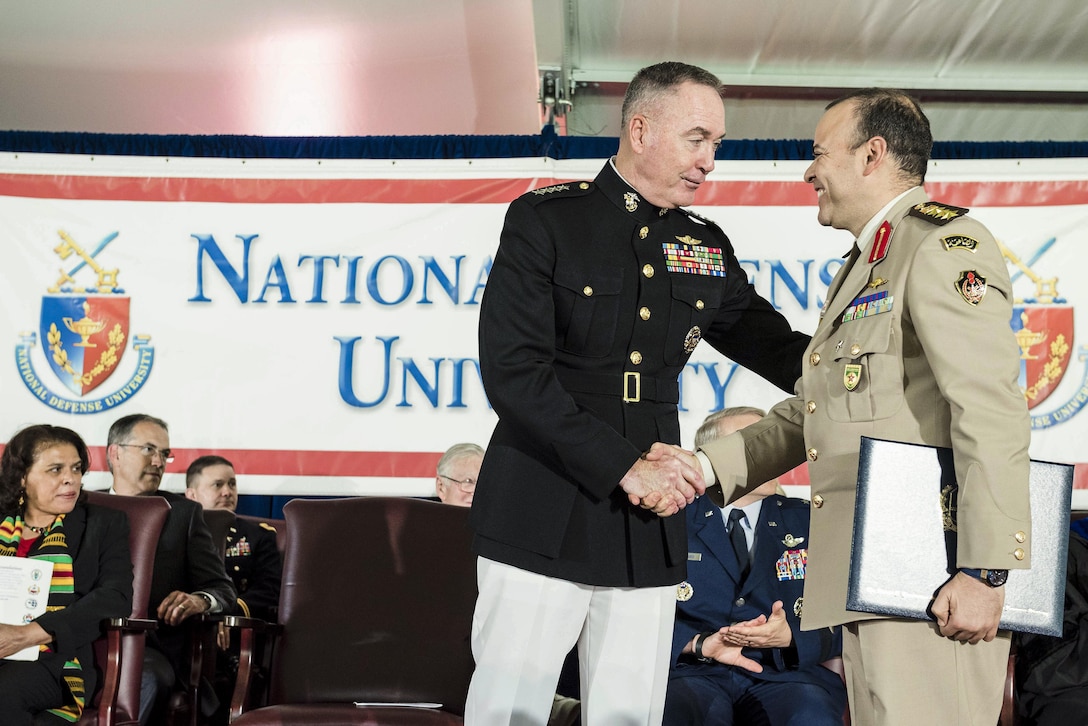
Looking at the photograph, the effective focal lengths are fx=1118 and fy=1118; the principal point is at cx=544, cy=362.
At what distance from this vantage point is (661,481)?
80.2 inches

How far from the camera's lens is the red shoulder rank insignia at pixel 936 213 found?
1.82 metres

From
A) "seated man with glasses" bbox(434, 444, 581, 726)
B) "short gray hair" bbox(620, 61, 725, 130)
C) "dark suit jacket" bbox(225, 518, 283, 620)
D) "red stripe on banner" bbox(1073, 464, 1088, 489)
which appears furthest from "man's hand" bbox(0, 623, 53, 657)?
"red stripe on banner" bbox(1073, 464, 1088, 489)

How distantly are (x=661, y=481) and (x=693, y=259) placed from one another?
497 millimetres

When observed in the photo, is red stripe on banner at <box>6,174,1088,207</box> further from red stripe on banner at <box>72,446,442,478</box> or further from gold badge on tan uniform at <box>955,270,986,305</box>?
gold badge on tan uniform at <box>955,270,986,305</box>

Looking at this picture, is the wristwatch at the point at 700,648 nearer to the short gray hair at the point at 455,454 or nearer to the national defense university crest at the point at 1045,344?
the short gray hair at the point at 455,454

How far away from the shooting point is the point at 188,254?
5.17 m

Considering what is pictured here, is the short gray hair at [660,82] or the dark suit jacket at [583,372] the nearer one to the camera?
the dark suit jacket at [583,372]

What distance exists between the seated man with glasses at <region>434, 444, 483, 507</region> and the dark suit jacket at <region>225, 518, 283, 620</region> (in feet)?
2.34

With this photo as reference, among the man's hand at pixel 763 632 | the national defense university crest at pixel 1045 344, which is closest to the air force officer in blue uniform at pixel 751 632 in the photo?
the man's hand at pixel 763 632

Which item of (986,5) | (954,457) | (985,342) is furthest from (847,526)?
(986,5)

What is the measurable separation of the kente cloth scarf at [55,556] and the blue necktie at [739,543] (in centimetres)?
191

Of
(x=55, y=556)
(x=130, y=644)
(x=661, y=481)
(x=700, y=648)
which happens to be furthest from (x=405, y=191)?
(x=661, y=481)

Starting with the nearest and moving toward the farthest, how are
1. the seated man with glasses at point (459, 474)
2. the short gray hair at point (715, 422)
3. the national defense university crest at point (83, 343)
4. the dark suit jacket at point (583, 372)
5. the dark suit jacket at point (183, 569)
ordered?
the dark suit jacket at point (583, 372), the short gray hair at point (715, 422), the dark suit jacket at point (183, 569), the seated man with glasses at point (459, 474), the national defense university crest at point (83, 343)

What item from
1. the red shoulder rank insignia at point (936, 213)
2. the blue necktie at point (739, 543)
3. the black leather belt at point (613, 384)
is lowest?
the blue necktie at point (739, 543)
